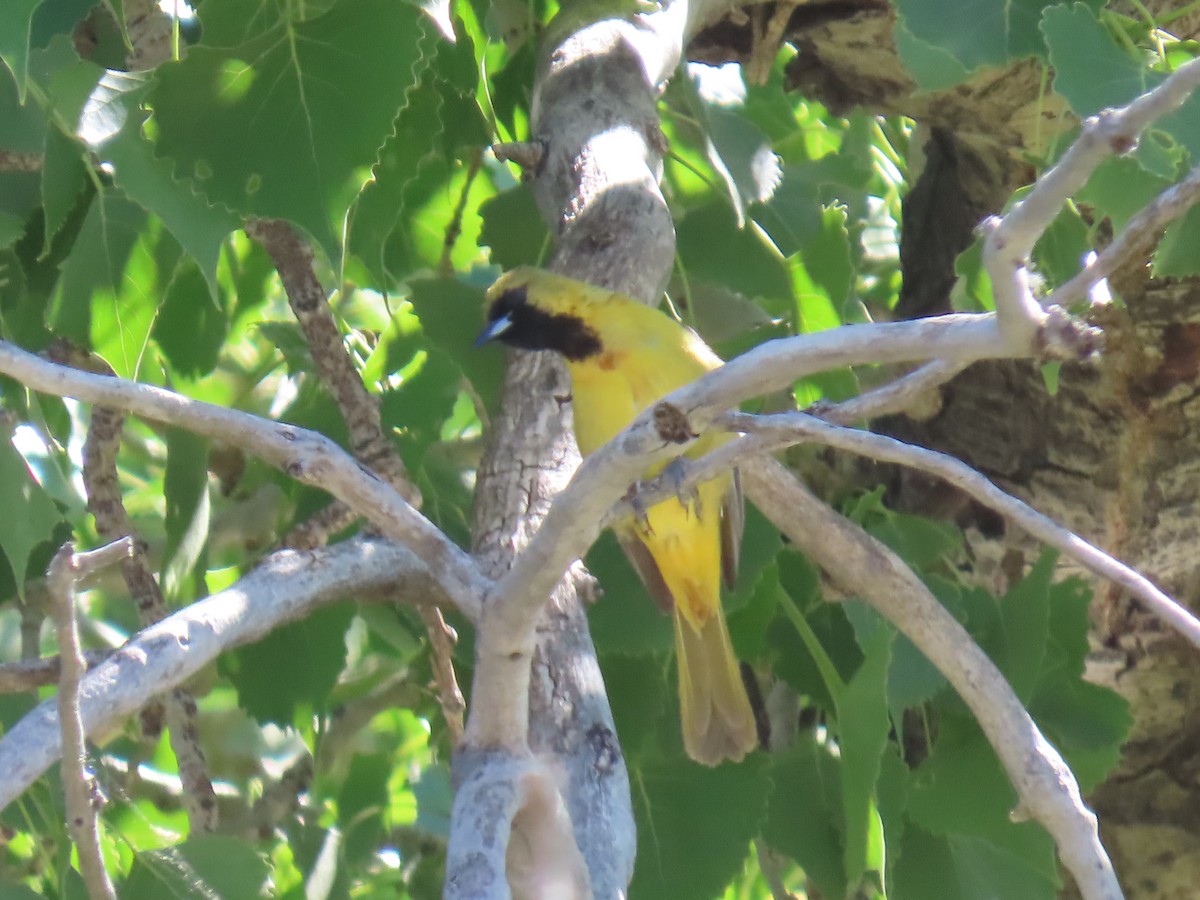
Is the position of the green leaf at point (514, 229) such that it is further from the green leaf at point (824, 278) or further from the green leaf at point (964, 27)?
the green leaf at point (964, 27)

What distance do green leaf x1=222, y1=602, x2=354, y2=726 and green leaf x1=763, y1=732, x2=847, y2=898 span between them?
0.69 metres

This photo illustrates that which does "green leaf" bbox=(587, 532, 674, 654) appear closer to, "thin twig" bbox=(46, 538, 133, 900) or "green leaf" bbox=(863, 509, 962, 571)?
"green leaf" bbox=(863, 509, 962, 571)

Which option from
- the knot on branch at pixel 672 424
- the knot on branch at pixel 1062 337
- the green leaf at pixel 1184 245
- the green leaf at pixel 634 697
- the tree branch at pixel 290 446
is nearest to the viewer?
the knot on branch at pixel 1062 337

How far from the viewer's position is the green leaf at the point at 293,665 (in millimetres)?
2121

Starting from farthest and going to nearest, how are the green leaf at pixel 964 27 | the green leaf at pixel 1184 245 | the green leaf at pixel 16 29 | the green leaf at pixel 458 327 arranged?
the green leaf at pixel 458 327
the green leaf at pixel 1184 245
the green leaf at pixel 964 27
the green leaf at pixel 16 29

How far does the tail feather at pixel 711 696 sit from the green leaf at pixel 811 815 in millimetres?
79

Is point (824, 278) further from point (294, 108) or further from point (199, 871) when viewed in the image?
point (199, 871)

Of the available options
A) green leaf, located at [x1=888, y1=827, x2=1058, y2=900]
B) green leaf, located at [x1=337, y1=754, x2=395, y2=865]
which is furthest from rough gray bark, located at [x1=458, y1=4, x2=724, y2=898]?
green leaf, located at [x1=337, y1=754, x2=395, y2=865]

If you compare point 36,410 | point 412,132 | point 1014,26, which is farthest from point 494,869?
point 36,410

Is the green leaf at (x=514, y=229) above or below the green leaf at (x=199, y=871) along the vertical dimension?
above

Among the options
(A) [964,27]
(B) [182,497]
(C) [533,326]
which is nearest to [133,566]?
(B) [182,497]

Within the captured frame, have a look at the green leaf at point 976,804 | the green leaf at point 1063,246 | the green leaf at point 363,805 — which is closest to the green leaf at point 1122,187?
the green leaf at point 1063,246

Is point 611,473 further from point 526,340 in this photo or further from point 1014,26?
point 526,340

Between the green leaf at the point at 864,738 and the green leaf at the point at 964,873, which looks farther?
the green leaf at the point at 964,873
